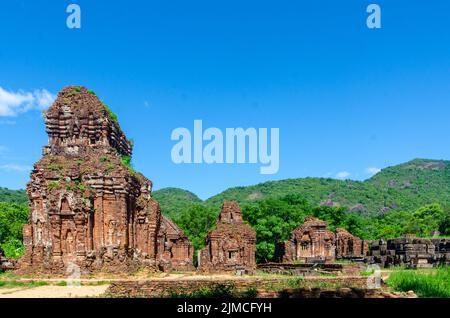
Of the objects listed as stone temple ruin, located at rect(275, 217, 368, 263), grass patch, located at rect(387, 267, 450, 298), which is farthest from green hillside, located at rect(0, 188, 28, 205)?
grass patch, located at rect(387, 267, 450, 298)

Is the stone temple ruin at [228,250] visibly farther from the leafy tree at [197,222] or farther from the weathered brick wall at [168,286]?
the leafy tree at [197,222]

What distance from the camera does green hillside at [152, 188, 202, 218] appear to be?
98.1 m

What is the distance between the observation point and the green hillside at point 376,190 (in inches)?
3903

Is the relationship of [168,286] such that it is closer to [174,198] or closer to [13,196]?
[13,196]

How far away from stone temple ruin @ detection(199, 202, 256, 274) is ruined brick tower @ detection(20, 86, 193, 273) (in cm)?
376

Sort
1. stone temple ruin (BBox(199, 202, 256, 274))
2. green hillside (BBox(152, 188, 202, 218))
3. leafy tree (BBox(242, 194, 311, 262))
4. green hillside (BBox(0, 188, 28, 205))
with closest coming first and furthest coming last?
1. stone temple ruin (BBox(199, 202, 256, 274))
2. leafy tree (BBox(242, 194, 311, 262))
3. green hillside (BBox(0, 188, 28, 205))
4. green hillside (BBox(152, 188, 202, 218))

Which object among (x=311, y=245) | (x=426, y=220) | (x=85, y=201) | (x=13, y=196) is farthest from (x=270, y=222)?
(x=13, y=196)

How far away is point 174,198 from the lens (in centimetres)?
11319

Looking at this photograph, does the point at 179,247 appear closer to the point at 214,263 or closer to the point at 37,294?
the point at 214,263

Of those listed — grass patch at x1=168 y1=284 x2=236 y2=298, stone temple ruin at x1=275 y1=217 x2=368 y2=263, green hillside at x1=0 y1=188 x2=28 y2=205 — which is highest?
green hillside at x1=0 y1=188 x2=28 y2=205

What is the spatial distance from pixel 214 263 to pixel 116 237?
844 centimetres

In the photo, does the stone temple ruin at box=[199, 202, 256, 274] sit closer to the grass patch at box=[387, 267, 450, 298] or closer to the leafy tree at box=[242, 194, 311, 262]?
the leafy tree at box=[242, 194, 311, 262]
